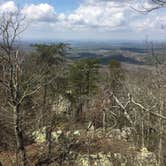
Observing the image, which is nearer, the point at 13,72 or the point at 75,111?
the point at 13,72

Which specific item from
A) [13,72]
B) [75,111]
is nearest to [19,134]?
[13,72]

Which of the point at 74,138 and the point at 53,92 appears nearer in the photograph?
the point at 74,138

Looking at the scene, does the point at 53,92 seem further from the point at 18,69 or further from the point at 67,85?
the point at 18,69

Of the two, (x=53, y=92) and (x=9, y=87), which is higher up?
(x=9, y=87)

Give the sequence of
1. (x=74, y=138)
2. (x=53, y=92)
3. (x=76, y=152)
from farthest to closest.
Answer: (x=53, y=92)
(x=74, y=138)
(x=76, y=152)

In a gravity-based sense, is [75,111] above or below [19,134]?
below

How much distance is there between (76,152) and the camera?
28.1 meters

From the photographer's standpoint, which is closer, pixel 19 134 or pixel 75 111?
pixel 19 134

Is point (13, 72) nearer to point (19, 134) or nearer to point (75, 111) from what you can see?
point (19, 134)

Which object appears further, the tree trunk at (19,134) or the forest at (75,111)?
the tree trunk at (19,134)

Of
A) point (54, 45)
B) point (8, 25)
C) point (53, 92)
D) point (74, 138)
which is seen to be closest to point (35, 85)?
point (8, 25)

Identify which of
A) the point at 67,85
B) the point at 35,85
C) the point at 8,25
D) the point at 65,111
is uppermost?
the point at 8,25

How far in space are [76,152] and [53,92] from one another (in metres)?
13.9

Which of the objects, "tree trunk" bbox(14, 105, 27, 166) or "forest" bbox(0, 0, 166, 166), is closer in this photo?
"forest" bbox(0, 0, 166, 166)
